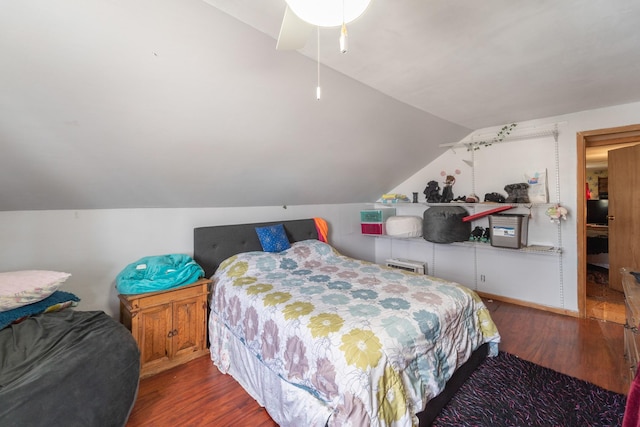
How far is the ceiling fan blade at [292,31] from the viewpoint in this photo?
98cm

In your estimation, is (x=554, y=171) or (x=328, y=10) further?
(x=554, y=171)

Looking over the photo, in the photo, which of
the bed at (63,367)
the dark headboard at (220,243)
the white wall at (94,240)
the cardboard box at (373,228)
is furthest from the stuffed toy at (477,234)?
the bed at (63,367)

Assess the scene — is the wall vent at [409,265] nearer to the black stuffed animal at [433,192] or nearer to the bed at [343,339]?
the black stuffed animal at [433,192]

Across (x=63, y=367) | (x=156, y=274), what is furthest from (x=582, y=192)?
(x=63, y=367)

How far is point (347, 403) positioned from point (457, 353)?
3.20ft

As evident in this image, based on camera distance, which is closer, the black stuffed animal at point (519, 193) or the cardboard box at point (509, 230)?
the cardboard box at point (509, 230)

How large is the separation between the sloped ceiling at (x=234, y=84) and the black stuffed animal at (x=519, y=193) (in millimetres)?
850

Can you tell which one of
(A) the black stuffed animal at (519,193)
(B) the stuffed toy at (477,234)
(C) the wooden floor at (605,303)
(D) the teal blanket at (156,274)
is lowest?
(C) the wooden floor at (605,303)

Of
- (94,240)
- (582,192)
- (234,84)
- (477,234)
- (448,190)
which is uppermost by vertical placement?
(234,84)

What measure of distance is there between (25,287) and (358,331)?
2.02 m

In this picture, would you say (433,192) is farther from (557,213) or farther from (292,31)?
(292,31)

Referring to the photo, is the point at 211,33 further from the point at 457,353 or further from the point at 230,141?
the point at 457,353

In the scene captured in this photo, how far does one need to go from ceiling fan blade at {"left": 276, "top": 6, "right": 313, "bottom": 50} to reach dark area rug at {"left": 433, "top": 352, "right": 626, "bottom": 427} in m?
2.21

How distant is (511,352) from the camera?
2.38 m
